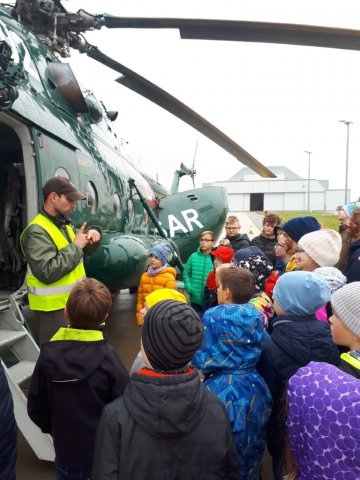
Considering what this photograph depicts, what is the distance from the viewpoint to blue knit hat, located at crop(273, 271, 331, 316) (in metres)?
2.33

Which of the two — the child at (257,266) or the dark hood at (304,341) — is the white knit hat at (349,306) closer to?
the dark hood at (304,341)

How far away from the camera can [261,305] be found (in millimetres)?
3047

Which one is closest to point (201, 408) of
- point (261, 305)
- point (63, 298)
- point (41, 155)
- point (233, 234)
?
point (261, 305)

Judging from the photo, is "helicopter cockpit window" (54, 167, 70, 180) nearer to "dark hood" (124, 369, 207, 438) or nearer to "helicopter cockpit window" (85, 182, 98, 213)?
"helicopter cockpit window" (85, 182, 98, 213)

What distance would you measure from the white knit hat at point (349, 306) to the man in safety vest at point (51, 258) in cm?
209

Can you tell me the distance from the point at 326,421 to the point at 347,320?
1.41ft

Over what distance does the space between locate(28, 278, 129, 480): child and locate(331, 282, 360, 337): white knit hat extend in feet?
3.81

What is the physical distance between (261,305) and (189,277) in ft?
8.25

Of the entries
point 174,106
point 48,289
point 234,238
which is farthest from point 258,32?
point 48,289

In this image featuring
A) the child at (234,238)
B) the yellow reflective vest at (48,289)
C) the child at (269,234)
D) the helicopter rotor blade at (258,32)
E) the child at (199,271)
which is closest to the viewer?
the yellow reflective vest at (48,289)

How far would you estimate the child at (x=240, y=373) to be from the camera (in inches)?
86.4

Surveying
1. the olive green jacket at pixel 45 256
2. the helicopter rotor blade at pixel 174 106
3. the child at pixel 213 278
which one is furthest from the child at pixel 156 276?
the helicopter rotor blade at pixel 174 106

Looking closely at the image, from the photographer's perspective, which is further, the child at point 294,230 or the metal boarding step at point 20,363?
the child at point 294,230

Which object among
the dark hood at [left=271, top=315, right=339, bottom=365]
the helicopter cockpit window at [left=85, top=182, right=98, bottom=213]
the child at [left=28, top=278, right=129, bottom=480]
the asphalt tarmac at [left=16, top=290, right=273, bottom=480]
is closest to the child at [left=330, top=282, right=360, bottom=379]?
the dark hood at [left=271, top=315, right=339, bottom=365]
